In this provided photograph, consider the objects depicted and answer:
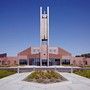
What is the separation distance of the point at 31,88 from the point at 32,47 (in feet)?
188

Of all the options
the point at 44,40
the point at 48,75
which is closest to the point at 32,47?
the point at 44,40

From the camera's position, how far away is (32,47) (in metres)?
76.6

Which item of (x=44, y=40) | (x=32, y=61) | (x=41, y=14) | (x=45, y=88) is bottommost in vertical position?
(x=45, y=88)

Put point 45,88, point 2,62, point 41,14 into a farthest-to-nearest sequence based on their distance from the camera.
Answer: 1. point 2,62
2. point 41,14
3. point 45,88

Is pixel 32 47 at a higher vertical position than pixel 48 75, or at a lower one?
higher

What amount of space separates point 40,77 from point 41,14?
41.6 metres

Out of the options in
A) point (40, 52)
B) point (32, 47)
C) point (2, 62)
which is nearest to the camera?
point (40, 52)

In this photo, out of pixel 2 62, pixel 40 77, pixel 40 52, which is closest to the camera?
pixel 40 77

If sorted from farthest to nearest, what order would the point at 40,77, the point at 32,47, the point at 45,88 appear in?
the point at 32,47, the point at 40,77, the point at 45,88

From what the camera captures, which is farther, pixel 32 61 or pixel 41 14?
pixel 32 61

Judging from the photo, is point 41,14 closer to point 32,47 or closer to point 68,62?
point 32,47

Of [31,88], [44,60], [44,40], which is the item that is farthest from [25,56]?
[31,88]

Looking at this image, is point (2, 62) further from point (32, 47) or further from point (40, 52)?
point (40, 52)

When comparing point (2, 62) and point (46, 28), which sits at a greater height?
point (46, 28)
